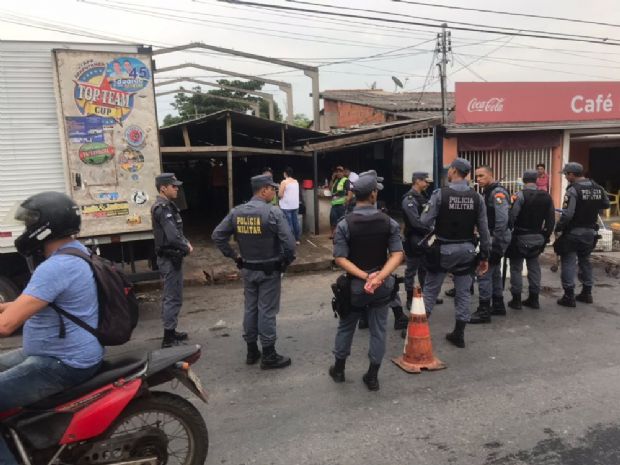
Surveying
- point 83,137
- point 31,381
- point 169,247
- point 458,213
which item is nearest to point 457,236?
point 458,213

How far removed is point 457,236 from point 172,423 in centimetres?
337

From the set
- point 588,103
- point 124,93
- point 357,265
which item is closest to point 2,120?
point 124,93

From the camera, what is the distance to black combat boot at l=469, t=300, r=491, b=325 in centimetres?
580

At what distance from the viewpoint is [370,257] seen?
406 centimetres

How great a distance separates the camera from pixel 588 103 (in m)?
12.3

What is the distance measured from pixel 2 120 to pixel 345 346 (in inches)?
186

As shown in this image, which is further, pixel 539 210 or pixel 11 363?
pixel 539 210

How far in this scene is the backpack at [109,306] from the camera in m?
2.56

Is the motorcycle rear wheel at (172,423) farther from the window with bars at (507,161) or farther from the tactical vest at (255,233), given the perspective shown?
the window with bars at (507,161)

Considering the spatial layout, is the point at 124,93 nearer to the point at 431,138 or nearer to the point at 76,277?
the point at 76,277

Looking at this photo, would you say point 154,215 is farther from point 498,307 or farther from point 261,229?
point 498,307

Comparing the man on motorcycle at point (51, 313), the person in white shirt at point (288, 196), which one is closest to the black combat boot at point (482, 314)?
the man on motorcycle at point (51, 313)

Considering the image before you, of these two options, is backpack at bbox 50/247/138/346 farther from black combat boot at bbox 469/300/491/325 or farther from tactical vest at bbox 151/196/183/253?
black combat boot at bbox 469/300/491/325

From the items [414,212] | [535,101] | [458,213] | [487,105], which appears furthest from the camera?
[535,101]
